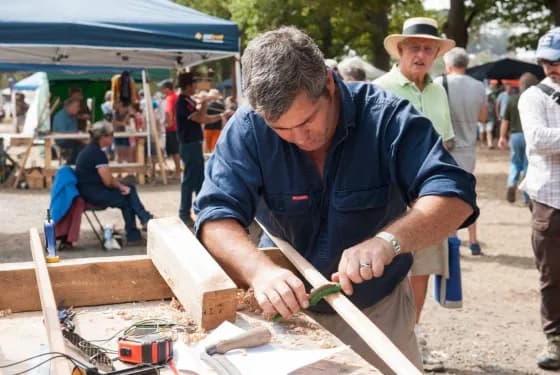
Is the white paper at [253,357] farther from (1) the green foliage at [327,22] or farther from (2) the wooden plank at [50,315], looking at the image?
(1) the green foliage at [327,22]

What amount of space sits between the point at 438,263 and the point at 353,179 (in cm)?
225

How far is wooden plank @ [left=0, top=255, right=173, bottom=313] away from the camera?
2.30 m

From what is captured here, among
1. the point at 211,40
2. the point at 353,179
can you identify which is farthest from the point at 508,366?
the point at 211,40

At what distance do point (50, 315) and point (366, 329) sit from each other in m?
0.82

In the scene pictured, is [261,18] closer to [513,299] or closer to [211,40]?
[211,40]

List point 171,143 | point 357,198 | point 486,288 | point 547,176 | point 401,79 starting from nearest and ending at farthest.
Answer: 1. point 357,198
2. point 547,176
3. point 401,79
4. point 486,288
5. point 171,143

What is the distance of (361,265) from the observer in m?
2.08

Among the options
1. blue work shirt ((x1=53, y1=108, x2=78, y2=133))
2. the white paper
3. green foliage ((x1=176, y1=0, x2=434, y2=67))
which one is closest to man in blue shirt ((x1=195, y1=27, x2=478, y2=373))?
the white paper

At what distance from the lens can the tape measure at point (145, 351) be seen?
183 cm

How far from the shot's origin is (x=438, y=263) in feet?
14.9

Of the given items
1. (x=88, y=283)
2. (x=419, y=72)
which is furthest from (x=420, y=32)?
(x=88, y=283)

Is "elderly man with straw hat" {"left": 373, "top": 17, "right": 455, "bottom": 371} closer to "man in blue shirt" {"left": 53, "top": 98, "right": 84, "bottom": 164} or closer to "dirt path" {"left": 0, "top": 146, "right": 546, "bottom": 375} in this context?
"dirt path" {"left": 0, "top": 146, "right": 546, "bottom": 375}

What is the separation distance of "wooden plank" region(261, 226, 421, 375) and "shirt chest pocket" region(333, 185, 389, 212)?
0.26m

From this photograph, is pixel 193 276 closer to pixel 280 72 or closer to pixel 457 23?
pixel 280 72
